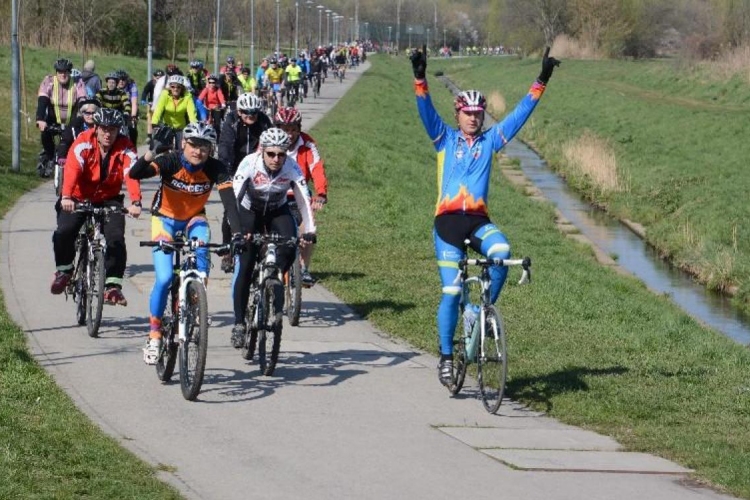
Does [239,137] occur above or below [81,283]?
above

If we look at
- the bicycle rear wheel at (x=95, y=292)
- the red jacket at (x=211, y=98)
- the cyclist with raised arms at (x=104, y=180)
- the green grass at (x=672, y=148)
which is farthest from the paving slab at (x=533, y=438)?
the red jacket at (x=211, y=98)

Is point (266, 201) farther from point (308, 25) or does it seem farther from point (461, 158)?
point (308, 25)

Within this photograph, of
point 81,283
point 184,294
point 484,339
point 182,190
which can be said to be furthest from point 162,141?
point 484,339

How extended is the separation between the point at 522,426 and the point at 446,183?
1807 millimetres

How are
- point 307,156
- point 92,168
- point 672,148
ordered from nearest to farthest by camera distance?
point 92,168 → point 307,156 → point 672,148

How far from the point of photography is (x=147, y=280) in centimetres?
1491

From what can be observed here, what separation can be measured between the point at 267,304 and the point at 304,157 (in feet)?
11.1

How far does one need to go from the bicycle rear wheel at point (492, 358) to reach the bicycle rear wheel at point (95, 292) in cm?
329

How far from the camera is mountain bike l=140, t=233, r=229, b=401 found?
9648 millimetres

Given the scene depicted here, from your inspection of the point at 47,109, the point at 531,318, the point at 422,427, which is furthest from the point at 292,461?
the point at 47,109

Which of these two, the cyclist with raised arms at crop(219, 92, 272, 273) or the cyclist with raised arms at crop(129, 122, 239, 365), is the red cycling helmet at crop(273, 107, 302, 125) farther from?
the cyclist with raised arms at crop(129, 122, 239, 365)

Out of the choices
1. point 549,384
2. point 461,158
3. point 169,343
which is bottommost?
point 549,384

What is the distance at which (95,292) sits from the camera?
39.4 feet

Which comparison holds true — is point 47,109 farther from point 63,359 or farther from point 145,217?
point 63,359
